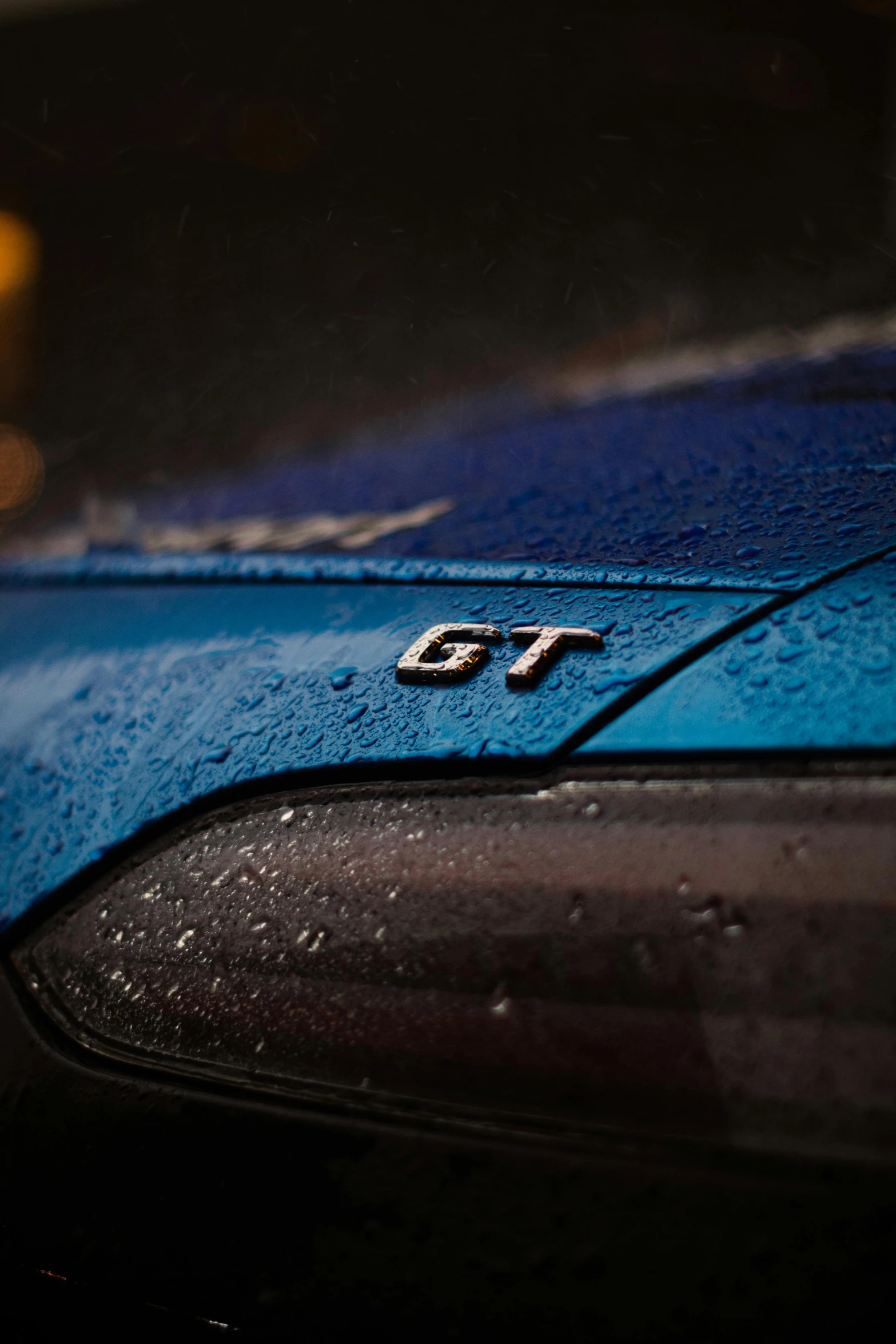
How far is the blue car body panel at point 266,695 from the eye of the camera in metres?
0.86

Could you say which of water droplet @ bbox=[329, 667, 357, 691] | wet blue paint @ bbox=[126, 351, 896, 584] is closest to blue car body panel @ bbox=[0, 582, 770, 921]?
water droplet @ bbox=[329, 667, 357, 691]

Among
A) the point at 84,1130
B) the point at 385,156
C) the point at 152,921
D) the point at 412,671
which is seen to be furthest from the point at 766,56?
the point at 84,1130

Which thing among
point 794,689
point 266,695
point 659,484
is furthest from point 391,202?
point 794,689

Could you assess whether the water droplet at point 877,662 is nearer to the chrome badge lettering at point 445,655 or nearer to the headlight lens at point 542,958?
the headlight lens at point 542,958

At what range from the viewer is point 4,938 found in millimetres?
988

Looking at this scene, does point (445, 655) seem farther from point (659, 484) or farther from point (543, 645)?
point (659, 484)

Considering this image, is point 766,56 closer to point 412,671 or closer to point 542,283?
point 542,283

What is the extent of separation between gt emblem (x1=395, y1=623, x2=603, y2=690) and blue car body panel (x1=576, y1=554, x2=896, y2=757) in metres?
0.09

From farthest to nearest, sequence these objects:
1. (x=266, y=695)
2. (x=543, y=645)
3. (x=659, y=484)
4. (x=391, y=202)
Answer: (x=391, y=202)
(x=659, y=484)
(x=266, y=695)
(x=543, y=645)

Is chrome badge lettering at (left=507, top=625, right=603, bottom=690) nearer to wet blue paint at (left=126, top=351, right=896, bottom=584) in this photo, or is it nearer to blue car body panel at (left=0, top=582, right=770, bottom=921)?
blue car body panel at (left=0, top=582, right=770, bottom=921)

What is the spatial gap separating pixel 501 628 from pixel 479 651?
0.12ft

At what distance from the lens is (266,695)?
1.00 meters

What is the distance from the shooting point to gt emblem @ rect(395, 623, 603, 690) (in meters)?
0.87

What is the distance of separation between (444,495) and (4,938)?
0.85 m
